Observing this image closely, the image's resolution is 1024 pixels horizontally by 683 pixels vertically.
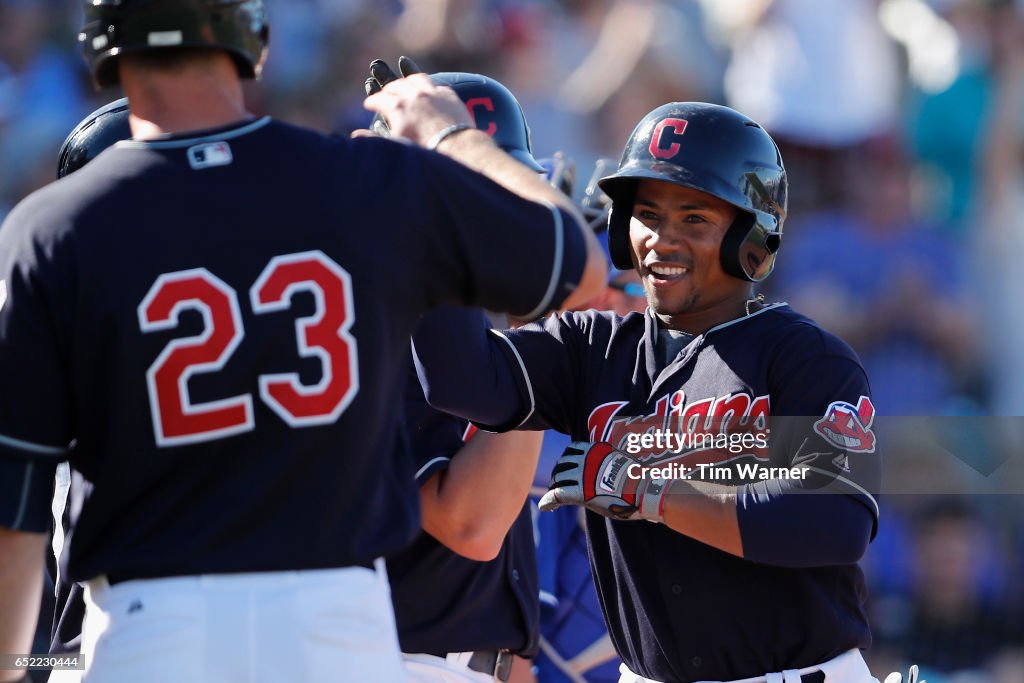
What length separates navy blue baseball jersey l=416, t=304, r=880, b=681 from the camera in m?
3.61

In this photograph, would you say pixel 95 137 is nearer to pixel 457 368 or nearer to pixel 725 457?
pixel 457 368

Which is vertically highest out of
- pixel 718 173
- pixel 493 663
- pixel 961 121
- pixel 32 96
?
pixel 718 173

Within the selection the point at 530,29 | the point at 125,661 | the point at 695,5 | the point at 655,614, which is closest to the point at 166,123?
the point at 125,661

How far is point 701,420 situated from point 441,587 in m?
0.90

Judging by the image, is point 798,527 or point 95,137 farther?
point 95,137

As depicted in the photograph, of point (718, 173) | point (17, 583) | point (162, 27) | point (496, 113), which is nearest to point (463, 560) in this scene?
point (718, 173)

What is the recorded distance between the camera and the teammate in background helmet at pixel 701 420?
3.55 metres

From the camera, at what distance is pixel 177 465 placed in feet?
8.95

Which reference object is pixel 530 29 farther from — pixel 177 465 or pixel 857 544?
pixel 177 465

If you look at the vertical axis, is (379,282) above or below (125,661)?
above

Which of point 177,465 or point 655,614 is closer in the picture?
point 177,465

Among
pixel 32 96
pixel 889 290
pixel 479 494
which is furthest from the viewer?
pixel 889 290

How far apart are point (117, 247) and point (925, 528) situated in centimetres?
558

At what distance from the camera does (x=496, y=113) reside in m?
4.52
